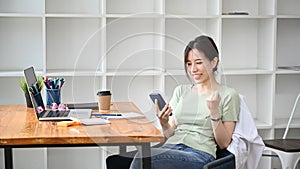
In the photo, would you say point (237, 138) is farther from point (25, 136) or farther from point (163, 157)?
point (25, 136)

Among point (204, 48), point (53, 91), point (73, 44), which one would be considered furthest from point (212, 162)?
point (73, 44)

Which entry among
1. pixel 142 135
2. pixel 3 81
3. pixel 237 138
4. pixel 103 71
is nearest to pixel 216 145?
pixel 237 138

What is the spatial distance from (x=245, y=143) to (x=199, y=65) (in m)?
0.44

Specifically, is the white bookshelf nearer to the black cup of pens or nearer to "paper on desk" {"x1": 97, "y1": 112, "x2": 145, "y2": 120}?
the black cup of pens

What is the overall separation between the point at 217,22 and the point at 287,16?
0.53 meters

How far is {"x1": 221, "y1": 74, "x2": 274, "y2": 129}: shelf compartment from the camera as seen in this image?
13.3 feet

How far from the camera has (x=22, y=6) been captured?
12.5 ft

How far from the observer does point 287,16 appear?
397cm

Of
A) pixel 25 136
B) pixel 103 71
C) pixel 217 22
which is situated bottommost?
pixel 25 136

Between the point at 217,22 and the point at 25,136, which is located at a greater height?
the point at 217,22

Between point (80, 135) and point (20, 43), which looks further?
point (20, 43)

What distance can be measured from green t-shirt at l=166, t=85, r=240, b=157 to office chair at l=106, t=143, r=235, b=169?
56 millimetres

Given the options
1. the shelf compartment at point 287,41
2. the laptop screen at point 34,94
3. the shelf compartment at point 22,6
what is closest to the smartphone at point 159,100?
the laptop screen at point 34,94

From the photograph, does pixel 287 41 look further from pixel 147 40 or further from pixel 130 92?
pixel 130 92
